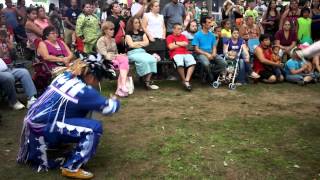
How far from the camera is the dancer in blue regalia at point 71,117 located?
4.82m

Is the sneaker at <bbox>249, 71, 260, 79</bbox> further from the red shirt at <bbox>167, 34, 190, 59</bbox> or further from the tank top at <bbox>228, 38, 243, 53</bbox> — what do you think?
the red shirt at <bbox>167, 34, 190, 59</bbox>

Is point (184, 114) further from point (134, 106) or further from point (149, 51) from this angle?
point (149, 51)

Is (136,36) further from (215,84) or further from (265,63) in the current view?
(265,63)

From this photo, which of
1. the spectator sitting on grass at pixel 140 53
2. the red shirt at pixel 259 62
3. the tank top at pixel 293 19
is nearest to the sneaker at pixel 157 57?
the spectator sitting on grass at pixel 140 53

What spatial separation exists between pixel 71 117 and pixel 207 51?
5.63 meters

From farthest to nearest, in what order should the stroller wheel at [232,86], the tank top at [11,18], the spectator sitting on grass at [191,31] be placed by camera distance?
1. the tank top at [11,18]
2. the spectator sitting on grass at [191,31]
3. the stroller wheel at [232,86]

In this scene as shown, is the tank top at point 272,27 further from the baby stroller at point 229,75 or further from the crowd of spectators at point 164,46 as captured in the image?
the baby stroller at point 229,75

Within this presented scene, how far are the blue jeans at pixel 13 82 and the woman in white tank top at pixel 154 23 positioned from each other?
10.8 ft

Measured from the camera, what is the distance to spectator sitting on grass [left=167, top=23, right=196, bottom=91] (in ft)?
31.1

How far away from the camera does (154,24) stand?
33.6ft

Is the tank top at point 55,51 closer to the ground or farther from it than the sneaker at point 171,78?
farther from it

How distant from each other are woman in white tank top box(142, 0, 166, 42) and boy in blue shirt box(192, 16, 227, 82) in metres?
0.93

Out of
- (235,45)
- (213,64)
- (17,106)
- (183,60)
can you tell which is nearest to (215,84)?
(213,64)

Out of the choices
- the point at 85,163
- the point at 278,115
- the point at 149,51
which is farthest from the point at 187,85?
the point at 85,163
